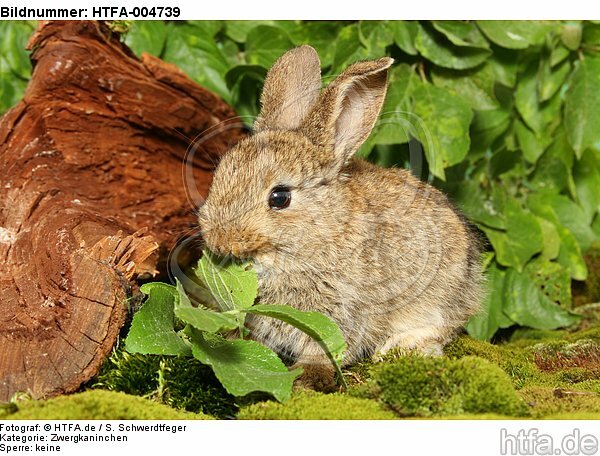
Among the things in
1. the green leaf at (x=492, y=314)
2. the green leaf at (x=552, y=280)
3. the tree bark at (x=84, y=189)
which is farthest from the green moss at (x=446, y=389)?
the green leaf at (x=552, y=280)

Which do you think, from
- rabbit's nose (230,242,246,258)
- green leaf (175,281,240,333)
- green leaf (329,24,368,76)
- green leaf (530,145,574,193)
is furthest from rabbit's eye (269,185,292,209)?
green leaf (530,145,574,193)

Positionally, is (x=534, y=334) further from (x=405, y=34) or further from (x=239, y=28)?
(x=239, y=28)

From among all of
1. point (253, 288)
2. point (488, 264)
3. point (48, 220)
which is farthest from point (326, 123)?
point (488, 264)

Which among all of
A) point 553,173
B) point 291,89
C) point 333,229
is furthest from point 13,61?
point 553,173

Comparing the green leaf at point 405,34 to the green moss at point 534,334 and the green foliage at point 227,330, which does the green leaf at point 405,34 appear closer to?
the green moss at point 534,334
